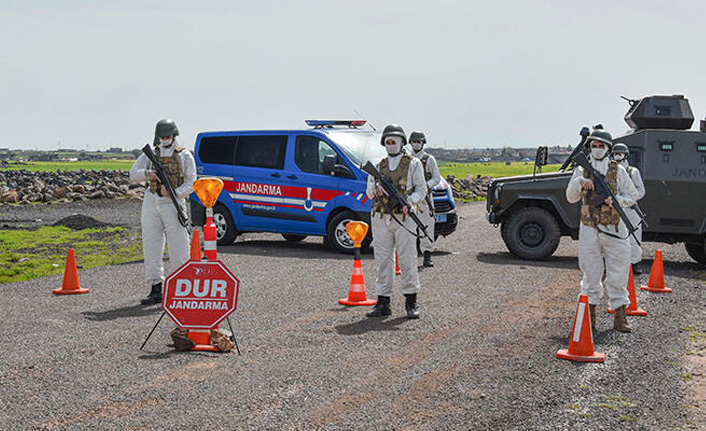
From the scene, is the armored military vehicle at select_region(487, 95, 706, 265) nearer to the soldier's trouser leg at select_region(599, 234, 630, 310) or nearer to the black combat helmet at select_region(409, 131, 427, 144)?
the black combat helmet at select_region(409, 131, 427, 144)

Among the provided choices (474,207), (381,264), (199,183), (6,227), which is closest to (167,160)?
(199,183)

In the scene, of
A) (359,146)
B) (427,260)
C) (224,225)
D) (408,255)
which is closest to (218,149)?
(224,225)

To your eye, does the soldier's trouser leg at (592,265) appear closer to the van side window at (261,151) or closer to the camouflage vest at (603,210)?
the camouflage vest at (603,210)

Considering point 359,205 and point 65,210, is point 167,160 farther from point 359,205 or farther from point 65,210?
point 65,210

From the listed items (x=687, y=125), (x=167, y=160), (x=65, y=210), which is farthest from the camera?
(x=65, y=210)

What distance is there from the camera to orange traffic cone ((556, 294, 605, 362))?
24.1ft

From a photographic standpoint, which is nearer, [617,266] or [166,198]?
[617,266]

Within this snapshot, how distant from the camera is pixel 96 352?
748 centimetres

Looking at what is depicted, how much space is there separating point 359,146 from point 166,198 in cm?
596

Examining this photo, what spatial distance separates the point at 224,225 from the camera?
54.0 feet

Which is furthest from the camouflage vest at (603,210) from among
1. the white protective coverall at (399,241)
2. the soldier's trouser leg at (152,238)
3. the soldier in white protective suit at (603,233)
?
the soldier's trouser leg at (152,238)

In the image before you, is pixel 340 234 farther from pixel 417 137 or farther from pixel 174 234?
pixel 174 234

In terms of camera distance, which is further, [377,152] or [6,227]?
[6,227]

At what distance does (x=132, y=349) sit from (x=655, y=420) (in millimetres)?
4467
